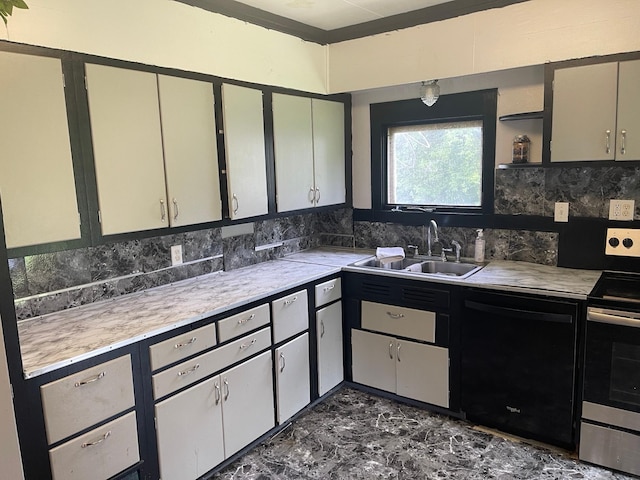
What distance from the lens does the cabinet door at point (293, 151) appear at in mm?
3094

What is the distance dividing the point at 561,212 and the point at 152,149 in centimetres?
244

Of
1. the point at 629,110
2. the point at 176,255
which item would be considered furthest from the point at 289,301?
the point at 629,110

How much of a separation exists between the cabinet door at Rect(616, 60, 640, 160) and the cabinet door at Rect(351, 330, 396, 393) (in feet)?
5.62

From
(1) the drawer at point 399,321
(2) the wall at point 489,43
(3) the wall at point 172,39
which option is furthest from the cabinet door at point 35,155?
(2) the wall at point 489,43

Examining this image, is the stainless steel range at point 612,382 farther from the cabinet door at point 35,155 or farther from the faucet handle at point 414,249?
the cabinet door at point 35,155

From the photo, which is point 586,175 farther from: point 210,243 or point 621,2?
point 210,243

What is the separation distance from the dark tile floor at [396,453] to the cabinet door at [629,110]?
1659 mm

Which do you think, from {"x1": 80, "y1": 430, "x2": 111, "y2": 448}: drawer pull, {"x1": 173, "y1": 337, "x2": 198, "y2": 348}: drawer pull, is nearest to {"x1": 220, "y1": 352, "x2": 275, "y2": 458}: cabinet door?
{"x1": 173, "y1": 337, "x2": 198, "y2": 348}: drawer pull

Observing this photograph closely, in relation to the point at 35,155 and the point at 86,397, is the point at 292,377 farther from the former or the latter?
the point at 35,155

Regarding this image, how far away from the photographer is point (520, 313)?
8.34ft

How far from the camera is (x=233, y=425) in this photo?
248cm

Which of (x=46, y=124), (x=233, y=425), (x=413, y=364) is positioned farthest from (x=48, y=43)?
(x=413, y=364)

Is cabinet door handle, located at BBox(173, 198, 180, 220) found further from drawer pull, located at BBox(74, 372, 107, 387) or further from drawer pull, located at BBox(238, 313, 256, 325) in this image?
drawer pull, located at BBox(74, 372, 107, 387)

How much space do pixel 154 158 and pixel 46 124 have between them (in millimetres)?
529
